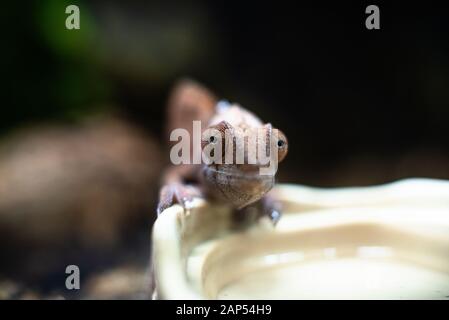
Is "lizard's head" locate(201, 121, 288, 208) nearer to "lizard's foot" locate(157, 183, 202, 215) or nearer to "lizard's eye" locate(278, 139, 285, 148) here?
"lizard's eye" locate(278, 139, 285, 148)

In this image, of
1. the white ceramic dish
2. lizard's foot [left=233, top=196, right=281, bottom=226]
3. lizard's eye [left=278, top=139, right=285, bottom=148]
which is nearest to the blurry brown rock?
lizard's foot [left=233, top=196, right=281, bottom=226]

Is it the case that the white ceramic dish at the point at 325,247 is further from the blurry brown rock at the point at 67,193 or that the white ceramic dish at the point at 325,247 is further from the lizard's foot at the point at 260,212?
the blurry brown rock at the point at 67,193

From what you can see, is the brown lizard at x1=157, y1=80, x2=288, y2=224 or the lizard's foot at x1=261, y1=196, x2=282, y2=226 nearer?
the brown lizard at x1=157, y1=80, x2=288, y2=224

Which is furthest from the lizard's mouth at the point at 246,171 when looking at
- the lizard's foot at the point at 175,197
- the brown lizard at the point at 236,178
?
the lizard's foot at the point at 175,197

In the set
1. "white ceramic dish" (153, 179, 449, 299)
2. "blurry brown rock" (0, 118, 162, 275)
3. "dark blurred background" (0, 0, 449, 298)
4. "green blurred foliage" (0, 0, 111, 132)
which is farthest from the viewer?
"green blurred foliage" (0, 0, 111, 132)

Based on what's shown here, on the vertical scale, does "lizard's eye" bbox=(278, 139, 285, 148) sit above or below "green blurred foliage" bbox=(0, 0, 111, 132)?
below

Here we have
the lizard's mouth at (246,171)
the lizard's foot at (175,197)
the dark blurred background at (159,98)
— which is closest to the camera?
the lizard's mouth at (246,171)

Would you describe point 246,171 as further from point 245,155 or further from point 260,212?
point 260,212
